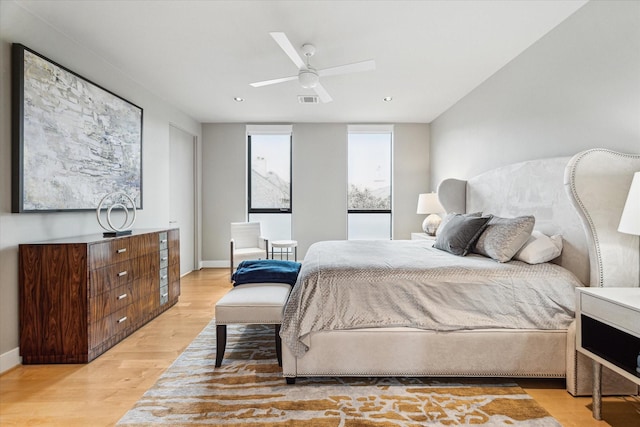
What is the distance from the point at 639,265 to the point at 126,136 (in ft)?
14.5

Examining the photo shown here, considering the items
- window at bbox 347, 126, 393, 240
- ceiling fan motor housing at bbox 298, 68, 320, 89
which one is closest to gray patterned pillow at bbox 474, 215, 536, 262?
ceiling fan motor housing at bbox 298, 68, 320, 89

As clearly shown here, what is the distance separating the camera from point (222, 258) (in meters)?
5.76

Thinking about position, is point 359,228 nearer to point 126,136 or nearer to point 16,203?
point 126,136

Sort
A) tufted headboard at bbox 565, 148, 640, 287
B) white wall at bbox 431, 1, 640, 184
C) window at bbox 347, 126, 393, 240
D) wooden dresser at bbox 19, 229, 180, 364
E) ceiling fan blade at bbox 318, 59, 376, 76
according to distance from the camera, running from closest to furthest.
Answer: tufted headboard at bbox 565, 148, 640, 287
white wall at bbox 431, 1, 640, 184
wooden dresser at bbox 19, 229, 180, 364
ceiling fan blade at bbox 318, 59, 376, 76
window at bbox 347, 126, 393, 240

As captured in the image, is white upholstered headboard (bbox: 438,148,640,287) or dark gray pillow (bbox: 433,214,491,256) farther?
dark gray pillow (bbox: 433,214,491,256)

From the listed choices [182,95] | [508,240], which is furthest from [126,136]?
[508,240]

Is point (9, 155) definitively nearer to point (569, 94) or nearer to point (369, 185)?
point (569, 94)

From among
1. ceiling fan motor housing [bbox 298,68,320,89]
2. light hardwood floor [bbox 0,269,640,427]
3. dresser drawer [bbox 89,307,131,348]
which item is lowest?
light hardwood floor [bbox 0,269,640,427]

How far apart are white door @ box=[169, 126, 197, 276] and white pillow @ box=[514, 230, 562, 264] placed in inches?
175

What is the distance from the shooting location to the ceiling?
232 centimetres

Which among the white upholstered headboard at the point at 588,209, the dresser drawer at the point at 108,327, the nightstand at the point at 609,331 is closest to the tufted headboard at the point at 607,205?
the white upholstered headboard at the point at 588,209

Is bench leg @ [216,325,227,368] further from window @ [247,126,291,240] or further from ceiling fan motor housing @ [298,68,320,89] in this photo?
window @ [247,126,291,240]

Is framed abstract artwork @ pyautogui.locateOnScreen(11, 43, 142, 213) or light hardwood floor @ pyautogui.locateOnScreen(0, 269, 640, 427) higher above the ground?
framed abstract artwork @ pyautogui.locateOnScreen(11, 43, 142, 213)

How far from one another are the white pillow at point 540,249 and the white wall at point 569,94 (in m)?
0.71
